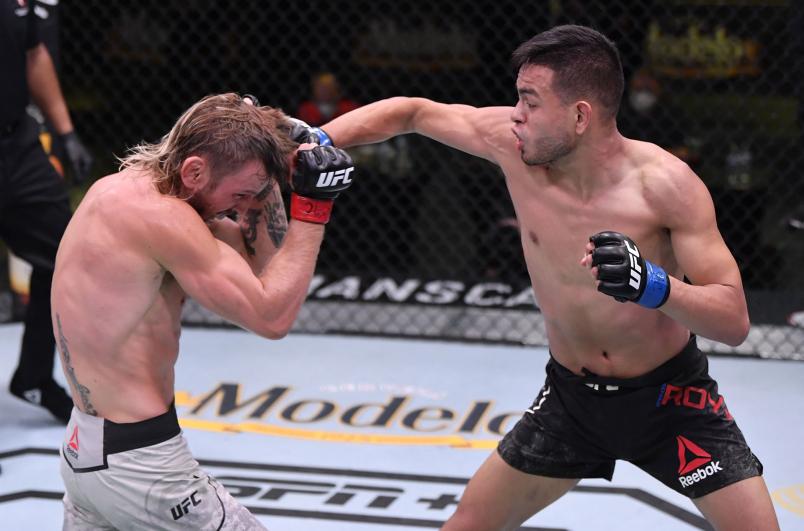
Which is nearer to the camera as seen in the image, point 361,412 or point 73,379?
point 73,379

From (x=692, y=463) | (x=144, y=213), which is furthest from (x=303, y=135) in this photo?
(x=692, y=463)

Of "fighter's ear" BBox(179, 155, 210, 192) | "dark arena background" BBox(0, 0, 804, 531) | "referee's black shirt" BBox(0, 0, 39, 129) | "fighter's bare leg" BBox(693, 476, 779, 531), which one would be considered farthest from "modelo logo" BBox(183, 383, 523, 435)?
"fighter's ear" BBox(179, 155, 210, 192)

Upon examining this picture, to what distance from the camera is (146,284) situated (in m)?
2.06

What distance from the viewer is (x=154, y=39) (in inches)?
246

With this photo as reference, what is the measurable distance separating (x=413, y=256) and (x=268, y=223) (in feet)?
10.6

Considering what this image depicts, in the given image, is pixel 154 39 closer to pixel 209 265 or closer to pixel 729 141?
pixel 729 141

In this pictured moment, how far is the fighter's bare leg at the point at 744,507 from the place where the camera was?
2230 millimetres

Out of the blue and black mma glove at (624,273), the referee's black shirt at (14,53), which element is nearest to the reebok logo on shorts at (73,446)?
the blue and black mma glove at (624,273)

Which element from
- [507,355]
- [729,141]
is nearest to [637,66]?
[729,141]

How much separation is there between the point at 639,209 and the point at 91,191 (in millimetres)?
1071

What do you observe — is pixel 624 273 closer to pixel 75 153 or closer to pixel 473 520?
pixel 473 520

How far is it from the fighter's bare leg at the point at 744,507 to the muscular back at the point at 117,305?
109 centimetres

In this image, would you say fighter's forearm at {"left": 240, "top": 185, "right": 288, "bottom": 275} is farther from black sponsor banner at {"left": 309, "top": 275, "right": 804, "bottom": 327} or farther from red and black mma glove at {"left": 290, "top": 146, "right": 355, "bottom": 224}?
black sponsor banner at {"left": 309, "top": 275, "right": 804, "bottom": 327}

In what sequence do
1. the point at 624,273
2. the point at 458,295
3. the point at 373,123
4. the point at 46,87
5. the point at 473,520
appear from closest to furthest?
1. the point at 624,273
2. the point at 473,520
3. the point at 373,123
4. the point at 46,87
5. the point at 458,295
